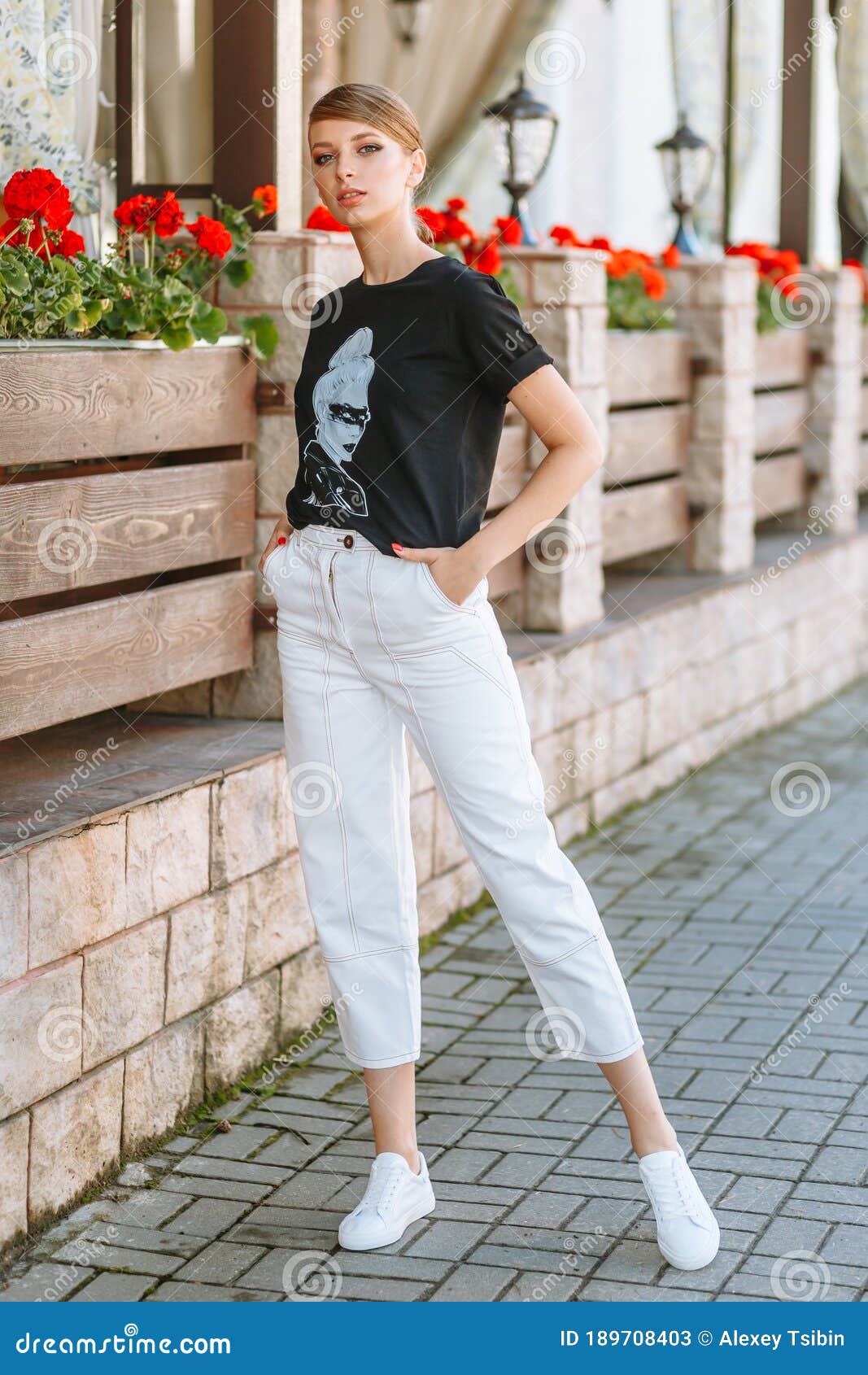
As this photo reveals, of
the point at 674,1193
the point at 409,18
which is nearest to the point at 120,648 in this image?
the point at 674,1193

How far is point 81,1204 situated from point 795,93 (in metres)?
7.41

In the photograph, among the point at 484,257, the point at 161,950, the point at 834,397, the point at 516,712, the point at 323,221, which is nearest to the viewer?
the point at 516,712

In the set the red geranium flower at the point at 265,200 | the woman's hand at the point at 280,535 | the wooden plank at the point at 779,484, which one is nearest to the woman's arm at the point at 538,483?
the woman's hand at the point at 280,535

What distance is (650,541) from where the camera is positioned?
6980 mm

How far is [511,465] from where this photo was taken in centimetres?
564

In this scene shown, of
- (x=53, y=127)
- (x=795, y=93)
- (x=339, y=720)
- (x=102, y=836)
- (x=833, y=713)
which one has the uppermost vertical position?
(x=795, y=93)

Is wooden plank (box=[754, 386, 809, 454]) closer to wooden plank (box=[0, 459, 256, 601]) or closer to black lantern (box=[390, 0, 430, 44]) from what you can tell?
black lantern (box=[390, 0, 430, 44])

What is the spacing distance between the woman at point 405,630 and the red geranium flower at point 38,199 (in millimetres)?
785

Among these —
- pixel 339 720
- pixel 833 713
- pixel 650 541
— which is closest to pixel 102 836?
pixel 339 720

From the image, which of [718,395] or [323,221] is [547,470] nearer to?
[323,221]

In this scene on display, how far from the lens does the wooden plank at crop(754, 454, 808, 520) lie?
815cm

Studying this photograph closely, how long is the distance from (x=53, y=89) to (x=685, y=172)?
3.74m

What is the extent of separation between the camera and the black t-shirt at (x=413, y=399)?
2.84m
